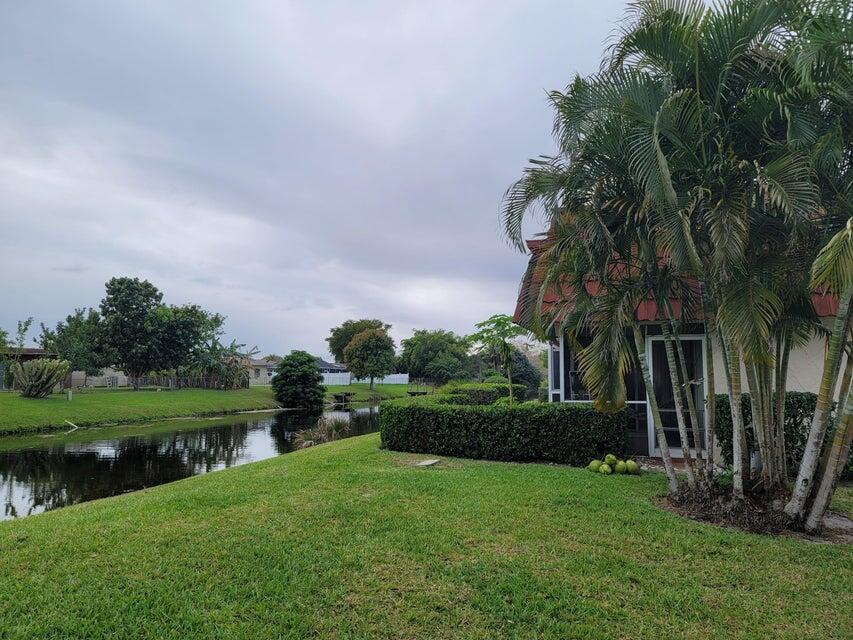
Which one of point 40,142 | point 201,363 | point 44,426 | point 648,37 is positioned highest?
point 40,142

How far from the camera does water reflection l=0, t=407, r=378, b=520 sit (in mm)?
10281

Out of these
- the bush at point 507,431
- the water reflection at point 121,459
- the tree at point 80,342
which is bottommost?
the water reflection at point 121,459

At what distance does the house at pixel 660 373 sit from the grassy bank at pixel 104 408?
70.8 feet

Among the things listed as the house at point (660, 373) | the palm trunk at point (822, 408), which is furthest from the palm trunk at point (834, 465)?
the house at point (660, 373)

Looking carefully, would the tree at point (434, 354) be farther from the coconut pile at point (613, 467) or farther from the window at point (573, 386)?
the coconut pile at point (613, 467)

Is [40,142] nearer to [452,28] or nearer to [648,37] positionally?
[452,28]

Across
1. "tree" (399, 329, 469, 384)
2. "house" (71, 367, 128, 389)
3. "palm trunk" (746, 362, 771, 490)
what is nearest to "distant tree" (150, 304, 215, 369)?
"house" (71, 367, 128, 389)

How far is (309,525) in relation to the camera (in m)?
4.79

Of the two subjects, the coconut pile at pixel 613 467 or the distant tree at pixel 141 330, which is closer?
the coconut pile at pixel 613 467

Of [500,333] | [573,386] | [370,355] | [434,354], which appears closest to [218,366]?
[370,355]

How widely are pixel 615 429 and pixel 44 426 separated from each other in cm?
2306

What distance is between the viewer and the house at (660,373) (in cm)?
838

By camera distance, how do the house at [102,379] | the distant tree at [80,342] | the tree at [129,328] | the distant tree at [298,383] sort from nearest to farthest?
the distant tree at [298,383] → the tree at [129,328] → the distant tree at [80,342] → the house at [102,379]

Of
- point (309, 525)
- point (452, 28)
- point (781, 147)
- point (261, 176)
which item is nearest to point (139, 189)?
point (261, 176)
